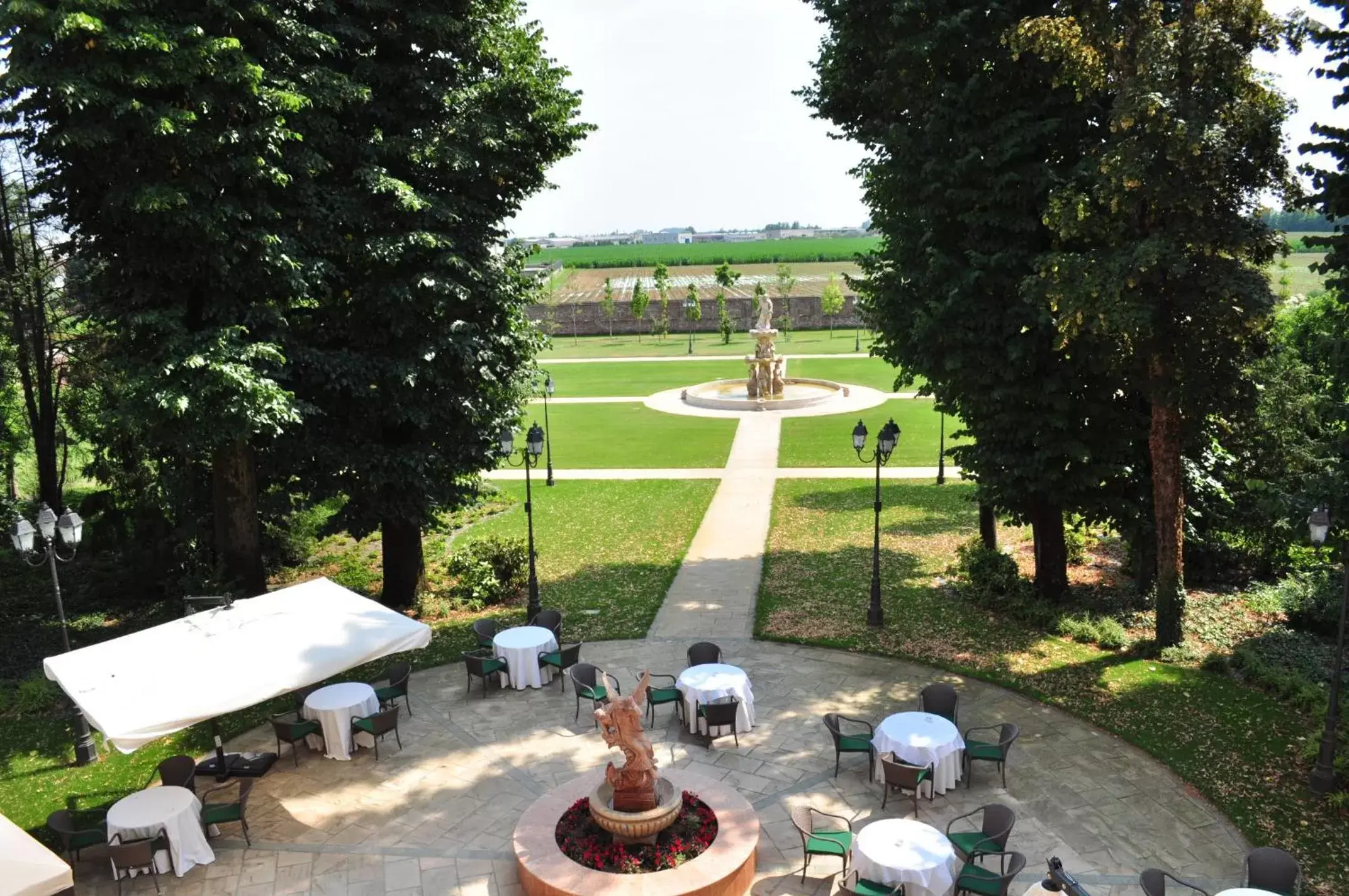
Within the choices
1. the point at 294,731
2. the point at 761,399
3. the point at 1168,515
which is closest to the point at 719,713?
the point at 294,731

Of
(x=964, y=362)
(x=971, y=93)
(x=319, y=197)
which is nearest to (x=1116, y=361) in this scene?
(x=964, y=362)

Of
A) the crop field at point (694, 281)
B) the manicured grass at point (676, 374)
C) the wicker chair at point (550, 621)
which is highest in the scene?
the crop field at point (694, 281)

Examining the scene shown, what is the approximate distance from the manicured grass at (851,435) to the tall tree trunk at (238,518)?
1837 centimetres

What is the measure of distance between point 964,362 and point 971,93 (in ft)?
14.1

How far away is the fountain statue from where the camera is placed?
28.8 ft

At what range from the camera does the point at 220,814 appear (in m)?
9.80

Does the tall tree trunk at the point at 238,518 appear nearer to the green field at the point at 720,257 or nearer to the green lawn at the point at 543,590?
the green lawn at the point at 543,590

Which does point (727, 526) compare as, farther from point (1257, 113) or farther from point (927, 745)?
point (1257, 113)

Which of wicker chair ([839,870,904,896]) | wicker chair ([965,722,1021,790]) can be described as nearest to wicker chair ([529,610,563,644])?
wicker chair ([965,722,1021,790])

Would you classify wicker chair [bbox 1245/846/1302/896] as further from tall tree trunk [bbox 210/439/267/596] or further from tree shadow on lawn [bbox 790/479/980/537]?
tall tree trunk [bbox 210/439/267/596]

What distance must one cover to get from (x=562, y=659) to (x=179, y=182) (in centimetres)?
909

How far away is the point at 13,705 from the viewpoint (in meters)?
14.0

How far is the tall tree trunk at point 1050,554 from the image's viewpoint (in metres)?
16.8

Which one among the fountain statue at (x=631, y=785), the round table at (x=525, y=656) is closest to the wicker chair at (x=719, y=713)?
the fountain statue at (x=631, y=785)
